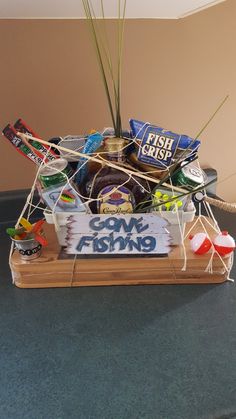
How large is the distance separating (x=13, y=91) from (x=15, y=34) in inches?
5.4

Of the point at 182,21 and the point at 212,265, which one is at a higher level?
the point at 182,21

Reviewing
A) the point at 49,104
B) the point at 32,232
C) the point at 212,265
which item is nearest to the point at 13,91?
the point at 49,104

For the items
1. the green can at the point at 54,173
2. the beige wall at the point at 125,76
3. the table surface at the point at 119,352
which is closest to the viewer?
the table surface at the point at 119,352

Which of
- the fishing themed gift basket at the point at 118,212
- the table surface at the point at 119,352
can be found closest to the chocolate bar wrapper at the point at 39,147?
the fishing themed gift basket at the point at 118,212

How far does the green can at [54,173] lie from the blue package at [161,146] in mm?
147

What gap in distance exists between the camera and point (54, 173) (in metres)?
0.64

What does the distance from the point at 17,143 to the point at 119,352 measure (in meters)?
0.42

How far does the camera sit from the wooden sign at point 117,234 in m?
0.65

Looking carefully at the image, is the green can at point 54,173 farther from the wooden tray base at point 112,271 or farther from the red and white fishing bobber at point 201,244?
the red and white fishing bobber at point 201,244

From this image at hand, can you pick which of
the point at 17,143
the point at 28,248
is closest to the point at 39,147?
the point at 17,143

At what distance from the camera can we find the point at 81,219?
653mm

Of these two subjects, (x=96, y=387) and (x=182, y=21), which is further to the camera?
(x=182, y=21)

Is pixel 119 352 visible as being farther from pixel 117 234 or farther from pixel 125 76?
pixel 125 76

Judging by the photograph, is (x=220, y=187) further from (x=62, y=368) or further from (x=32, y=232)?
(x=62, y=368)
